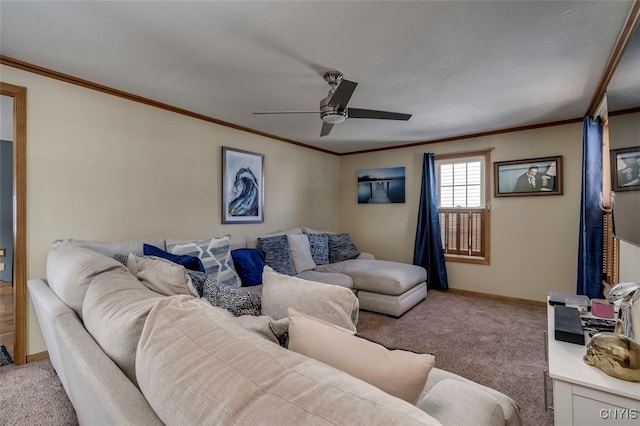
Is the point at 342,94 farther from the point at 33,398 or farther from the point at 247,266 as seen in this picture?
the point at 33,398

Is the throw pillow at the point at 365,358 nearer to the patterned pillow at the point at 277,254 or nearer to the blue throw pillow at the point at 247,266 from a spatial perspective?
the blue throw pillow at the point at 247,266

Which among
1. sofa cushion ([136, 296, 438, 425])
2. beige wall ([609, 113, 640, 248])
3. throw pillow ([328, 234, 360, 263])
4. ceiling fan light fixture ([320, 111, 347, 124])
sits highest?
ceiling fan light fixture ([320, 111, 347, 124])

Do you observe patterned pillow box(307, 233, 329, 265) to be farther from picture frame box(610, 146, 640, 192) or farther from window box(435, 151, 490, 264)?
picture frame box(610, 146, 640, 192)

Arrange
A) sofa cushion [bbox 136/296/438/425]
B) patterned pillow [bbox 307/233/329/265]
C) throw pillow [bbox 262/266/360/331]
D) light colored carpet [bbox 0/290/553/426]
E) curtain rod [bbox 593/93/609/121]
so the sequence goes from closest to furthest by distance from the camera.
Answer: sofa cushion [bbox 136/296/438/425] < throw pillow [bbox 262/266/360/331] < light colored carpet [bbox 0/290/553/426] < curtain rod [bbox 593/93/609/121] < patterned pillow [bbox 307/233/329/265]

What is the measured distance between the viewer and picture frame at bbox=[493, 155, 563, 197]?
378cm

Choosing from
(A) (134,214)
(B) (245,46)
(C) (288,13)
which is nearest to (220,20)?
A: (B) (245,46)

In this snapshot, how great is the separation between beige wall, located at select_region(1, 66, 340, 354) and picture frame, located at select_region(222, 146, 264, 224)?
10 cm

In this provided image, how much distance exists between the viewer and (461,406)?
867 millimetres

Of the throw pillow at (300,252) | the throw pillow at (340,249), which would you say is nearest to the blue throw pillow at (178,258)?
the throw pillow at (300,252)

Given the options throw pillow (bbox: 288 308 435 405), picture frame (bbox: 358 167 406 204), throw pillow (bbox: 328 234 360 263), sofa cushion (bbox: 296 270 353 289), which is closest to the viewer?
throw pillow (bbox: 288 308 435 405)

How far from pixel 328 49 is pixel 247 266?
6.97 feet

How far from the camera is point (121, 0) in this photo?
1616mm

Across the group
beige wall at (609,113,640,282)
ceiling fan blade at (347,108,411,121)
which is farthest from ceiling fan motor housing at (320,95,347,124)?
beige wall at (609,113,640,282)

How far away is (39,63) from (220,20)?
5.39 ft
